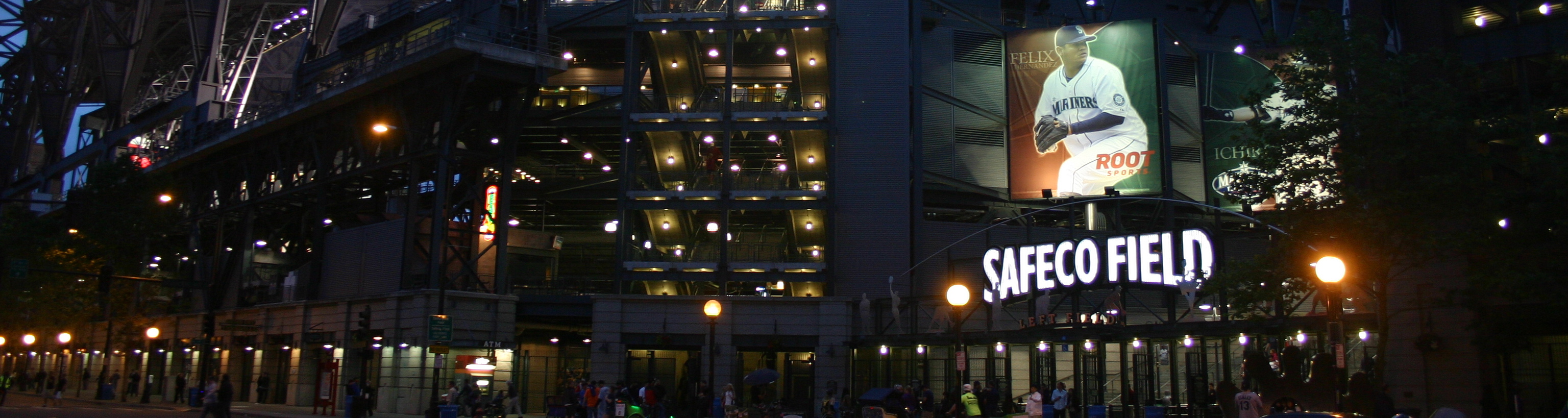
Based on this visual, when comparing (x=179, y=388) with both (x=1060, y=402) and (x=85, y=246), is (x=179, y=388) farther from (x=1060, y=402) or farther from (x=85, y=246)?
(x=1060, y=402)

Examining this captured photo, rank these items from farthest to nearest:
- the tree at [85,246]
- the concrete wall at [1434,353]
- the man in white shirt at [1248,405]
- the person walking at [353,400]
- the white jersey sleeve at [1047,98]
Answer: the white jersey sleeve at [1047,98] < the tree at [85,246] < the person walking at [353,400] < the concrete wall at [1434,353] < the man in white shirt at [1248,405]

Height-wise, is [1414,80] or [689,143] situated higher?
[689,143]

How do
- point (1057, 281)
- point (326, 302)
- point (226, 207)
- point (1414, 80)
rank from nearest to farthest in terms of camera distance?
point (1414, 80)
point (1057, 281)
point (326, 302)
point (226, 207)

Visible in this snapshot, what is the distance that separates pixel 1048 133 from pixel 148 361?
5107 cm

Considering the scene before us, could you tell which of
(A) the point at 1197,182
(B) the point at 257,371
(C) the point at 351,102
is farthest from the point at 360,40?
(A) the point at 1197,182

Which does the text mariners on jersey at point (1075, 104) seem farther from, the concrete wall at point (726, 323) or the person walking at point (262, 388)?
the person walking at point (262, 388)

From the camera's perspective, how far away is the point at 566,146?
64.3m

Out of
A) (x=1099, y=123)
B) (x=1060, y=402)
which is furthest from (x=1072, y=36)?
(x=1060, y=402)

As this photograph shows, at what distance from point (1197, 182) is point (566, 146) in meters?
33.8

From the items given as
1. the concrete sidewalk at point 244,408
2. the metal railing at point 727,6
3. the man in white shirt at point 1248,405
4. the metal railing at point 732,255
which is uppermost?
the metal railing at point 727,6

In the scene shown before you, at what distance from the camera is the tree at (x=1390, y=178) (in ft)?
74.2

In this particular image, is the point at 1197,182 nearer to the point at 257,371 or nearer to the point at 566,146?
the point at 566,146

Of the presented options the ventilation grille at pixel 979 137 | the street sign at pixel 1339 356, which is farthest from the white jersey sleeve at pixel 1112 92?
the street sign at pixel 1339 356

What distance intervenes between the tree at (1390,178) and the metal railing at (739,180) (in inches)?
1049
